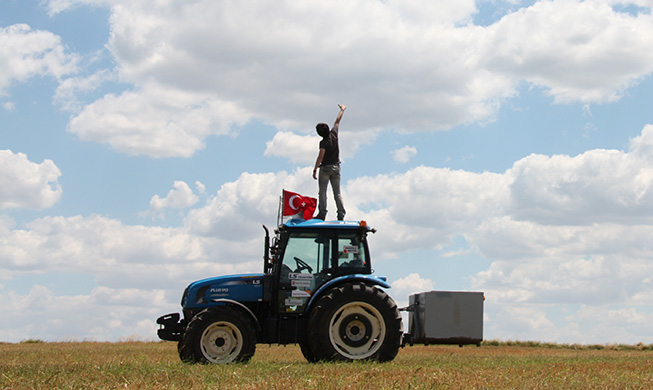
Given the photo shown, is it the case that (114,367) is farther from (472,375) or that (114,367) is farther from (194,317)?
(472,375)

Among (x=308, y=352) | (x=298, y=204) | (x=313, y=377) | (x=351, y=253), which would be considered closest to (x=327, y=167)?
(x=298, y=204)

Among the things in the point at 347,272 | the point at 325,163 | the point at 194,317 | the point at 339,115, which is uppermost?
the point at 339,115

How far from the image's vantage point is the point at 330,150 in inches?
608

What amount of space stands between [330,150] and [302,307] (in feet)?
10.9

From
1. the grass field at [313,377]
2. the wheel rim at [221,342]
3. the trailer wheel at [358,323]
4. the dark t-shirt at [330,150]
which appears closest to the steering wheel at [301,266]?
the trailer wheel at [358,323]

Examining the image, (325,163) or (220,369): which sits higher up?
(325,163)

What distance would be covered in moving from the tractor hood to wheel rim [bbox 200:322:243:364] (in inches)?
32.1

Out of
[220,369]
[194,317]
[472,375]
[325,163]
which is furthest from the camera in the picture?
[325,163]

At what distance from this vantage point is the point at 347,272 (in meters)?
14.3

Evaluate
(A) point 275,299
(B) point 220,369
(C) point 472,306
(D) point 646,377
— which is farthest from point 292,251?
(D) point 646,377

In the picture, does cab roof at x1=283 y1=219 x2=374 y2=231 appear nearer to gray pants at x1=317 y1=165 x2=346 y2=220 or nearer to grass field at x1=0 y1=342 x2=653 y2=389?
gray pants at x1=317 y1=165 x2=346 y2=220

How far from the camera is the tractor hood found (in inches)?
566

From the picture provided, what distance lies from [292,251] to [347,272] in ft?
3.66

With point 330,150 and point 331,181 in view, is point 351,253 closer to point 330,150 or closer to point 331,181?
point 331,181
